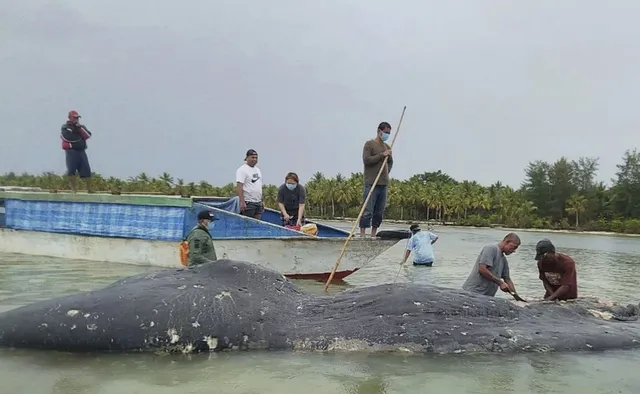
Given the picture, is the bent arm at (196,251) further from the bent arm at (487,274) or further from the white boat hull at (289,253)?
the bent arm at (487,274)

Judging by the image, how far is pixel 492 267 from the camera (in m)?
7.53

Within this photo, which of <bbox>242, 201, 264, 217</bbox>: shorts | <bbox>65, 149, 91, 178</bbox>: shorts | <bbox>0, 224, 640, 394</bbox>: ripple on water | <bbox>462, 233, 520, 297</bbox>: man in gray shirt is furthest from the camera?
<bbox>65, 149, 91, 178</bbox>: shorts

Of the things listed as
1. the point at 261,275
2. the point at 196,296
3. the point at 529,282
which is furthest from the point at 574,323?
the point at 529,282

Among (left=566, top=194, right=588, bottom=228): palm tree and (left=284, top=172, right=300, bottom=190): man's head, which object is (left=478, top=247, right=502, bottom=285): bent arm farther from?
(left=566, top=194, right=588, bottom=228): palm tree

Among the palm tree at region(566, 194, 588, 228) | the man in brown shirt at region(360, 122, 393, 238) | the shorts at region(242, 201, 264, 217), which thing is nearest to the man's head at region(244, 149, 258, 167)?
the shorts at region(242, 201, 264, 217)

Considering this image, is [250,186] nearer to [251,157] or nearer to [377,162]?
[251,157]

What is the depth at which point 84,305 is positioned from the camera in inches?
195

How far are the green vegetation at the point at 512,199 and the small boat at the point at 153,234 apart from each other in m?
64.6

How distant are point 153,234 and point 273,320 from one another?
7148 millimetres

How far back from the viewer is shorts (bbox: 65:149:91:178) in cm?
1332

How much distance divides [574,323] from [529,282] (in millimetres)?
6352

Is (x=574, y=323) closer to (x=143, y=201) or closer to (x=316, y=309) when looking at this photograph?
(x=316, y=309)

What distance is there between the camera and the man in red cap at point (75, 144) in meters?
13.0

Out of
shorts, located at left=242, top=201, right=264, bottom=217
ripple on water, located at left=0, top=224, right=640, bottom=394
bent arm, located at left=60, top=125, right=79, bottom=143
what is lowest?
ripple on water, located at left=0, top=224, right=640, bottom=394
